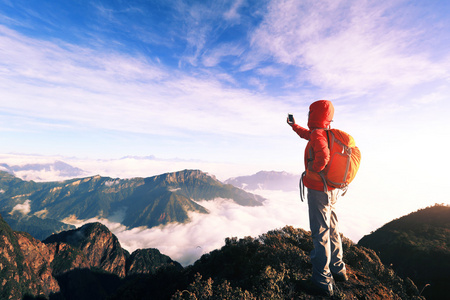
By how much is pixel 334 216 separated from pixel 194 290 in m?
5.58

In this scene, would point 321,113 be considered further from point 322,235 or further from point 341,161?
point 322,235

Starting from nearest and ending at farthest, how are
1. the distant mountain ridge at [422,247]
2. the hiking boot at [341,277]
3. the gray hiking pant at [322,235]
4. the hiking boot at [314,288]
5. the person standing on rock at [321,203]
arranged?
1. the hiking boot at [314,288]
2. the person standing on rock at [321,203]
3. the gray hiking pant at [322,235]
4. the hiking boot at [341,277]
5. the distant mountain ridge at [422,247]

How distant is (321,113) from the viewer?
7043 millimetres

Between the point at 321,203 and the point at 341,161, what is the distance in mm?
1584

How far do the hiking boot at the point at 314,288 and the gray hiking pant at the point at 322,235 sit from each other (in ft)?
0.34

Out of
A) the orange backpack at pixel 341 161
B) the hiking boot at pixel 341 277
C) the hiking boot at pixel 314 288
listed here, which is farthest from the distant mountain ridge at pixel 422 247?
the orange backpack at pixel 341 161

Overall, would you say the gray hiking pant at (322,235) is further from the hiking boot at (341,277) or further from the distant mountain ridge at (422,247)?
the distant mountain ridge at (422,247)

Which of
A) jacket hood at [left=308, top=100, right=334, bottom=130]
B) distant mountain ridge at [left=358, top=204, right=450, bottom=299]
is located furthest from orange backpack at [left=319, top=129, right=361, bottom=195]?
distant mountain ridge at [left=358, top=204, right=450, bottom=299]

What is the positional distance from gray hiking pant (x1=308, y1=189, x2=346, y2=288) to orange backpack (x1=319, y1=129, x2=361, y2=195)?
55 cm

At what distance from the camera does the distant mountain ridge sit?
13.1m

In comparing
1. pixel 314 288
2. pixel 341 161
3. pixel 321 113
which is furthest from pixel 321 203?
pixel 321 113

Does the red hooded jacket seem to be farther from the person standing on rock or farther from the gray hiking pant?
the gray hiking pant

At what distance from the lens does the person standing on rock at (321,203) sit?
660cm

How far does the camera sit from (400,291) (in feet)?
24.7
